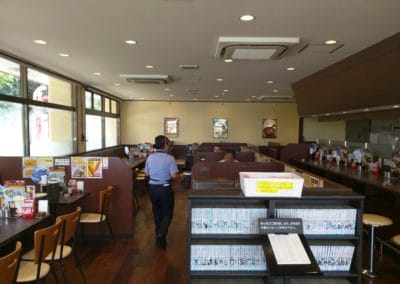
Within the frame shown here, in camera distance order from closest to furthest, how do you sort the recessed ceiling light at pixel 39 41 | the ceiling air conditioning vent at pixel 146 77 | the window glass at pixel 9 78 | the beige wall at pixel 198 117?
the recessed ceiling light at pixel 39 41 → the window glass at pixel 9 78 → the ceiling air conditioning vent at pixel 146 77 → the beige wall at pixel 198 117

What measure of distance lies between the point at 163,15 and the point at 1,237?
7.68 ft

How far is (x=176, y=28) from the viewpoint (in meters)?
3.26

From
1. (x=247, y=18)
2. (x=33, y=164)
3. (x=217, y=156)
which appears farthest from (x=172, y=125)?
(x=247, y=18)

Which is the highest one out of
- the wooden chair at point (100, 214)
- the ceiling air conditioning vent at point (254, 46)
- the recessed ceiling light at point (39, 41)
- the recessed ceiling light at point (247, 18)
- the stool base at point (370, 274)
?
the recessed ceiling light at point (39, 41)

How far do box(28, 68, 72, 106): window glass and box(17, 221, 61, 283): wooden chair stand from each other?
3.80m

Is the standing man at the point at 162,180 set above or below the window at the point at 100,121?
below

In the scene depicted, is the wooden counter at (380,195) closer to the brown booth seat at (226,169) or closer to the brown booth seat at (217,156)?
the brown booth seat at (226,169)

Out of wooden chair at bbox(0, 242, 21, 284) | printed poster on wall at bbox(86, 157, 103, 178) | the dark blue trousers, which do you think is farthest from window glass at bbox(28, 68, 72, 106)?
wooden chair at bbox(0, 242, 21, 284)

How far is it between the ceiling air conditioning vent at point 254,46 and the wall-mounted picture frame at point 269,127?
846 cm

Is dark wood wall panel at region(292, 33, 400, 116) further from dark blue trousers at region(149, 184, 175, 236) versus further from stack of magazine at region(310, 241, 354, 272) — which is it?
dark blue trousers at region(149, 184, 175, 236)

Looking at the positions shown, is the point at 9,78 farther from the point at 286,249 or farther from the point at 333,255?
the point at 333,255

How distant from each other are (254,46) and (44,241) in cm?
300

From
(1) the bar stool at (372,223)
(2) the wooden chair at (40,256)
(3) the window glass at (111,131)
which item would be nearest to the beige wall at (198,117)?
(3) the window glass at (111,131)

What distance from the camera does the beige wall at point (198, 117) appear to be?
40.2ft
